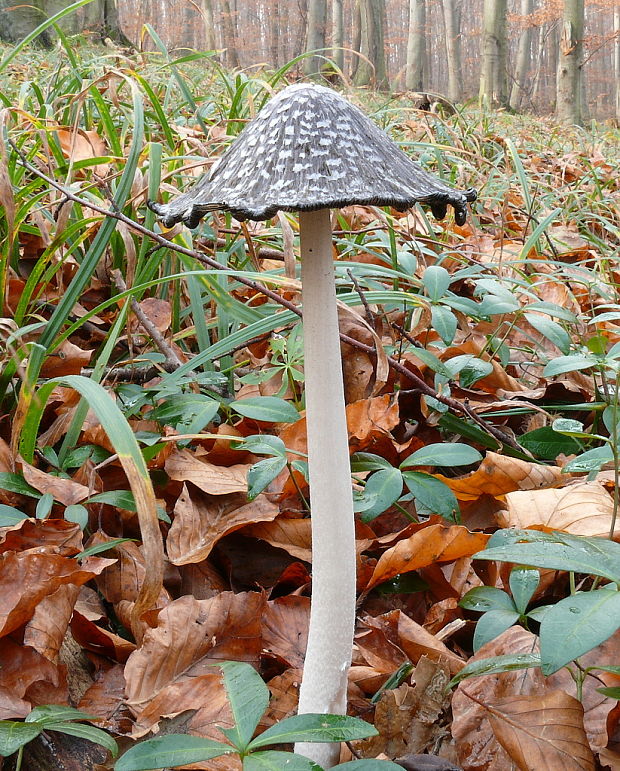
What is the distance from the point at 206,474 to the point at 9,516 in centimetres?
50

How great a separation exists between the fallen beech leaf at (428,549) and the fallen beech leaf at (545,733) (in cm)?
41

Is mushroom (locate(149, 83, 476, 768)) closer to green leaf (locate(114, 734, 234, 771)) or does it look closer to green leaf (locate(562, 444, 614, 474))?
green leaf (locate(114, 734, 234, 771))

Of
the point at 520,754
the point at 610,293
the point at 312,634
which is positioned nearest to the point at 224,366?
the point at 312,634

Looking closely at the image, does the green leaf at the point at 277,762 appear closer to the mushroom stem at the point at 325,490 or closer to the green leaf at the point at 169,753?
the green leaf at the point at 169,753

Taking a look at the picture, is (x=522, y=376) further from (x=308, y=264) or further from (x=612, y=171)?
(x=612, y=171)

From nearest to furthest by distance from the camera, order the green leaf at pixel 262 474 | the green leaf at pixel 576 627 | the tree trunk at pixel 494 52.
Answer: the green leaf at pixel 576 627, the green leaf at pixel 262 474, the tree trunk at pixel 494 52

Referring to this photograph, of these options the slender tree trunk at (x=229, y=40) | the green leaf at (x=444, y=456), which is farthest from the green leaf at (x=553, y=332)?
the slender tree trunk at (x=229, y=40)

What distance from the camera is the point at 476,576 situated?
167 cm

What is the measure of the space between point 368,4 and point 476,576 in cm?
2015

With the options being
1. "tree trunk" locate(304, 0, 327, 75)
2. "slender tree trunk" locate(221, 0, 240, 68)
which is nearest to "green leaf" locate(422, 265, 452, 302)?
"tree trunk" locate(304, 0, 327, 75)

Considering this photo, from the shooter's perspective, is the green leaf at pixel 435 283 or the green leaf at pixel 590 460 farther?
the green leaf at pixel 435 283

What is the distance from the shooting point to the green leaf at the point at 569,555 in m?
0.99

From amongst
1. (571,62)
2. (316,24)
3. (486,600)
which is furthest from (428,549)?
(316,24)

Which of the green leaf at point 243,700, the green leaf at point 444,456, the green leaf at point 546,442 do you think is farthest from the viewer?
the green leaf at point 546,442
